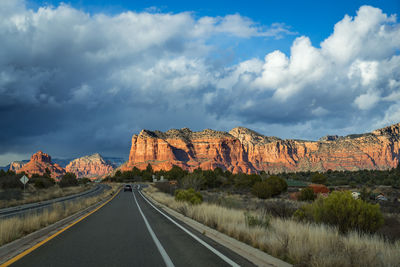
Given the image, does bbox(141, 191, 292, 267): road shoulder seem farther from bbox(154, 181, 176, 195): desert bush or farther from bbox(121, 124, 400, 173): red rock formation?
bbox(121, 124, 400, 173): red rock formation

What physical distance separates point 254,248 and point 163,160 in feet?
605

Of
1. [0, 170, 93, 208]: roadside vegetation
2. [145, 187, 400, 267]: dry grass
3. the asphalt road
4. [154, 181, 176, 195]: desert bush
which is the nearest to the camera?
[145, 187, 400, 267]: dry grass

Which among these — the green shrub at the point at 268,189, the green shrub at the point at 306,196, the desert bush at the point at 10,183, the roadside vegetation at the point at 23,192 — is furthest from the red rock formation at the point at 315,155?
the green shrub at the point at 306,196

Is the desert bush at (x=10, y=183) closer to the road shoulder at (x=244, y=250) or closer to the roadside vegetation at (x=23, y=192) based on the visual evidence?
the roadside vegetation at (x=23, y=192)

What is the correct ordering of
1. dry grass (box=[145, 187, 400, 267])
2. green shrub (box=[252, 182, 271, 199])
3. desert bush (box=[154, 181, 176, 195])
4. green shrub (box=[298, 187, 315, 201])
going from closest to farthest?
dry grass (box=[145, 187, 400, 267]), green shrub (box=[298, 187, 315, 201]), green shrub (box=[252, 182, 271, 199]), desert bush (box=[154, 181, 176, 195])

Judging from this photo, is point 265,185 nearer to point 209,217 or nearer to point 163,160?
point 209,217

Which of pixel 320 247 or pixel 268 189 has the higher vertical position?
pixel 320 247

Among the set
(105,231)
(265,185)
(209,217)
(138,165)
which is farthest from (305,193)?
(138,165)

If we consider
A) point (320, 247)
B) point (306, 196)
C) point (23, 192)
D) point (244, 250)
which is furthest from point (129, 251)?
point (23, 192)

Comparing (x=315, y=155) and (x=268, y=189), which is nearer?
(x=268, y=189)

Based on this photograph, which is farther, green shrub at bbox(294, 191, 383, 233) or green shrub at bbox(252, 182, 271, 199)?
green shrub at bbox(252, 182, 271, 199)

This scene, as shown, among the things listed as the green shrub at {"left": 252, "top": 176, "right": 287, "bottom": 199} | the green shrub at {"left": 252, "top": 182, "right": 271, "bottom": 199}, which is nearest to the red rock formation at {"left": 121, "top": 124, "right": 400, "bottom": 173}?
the green shrub at {"left": 252, "top": 176, "right": 287, "bottom": 199}

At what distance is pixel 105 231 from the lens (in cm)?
1177

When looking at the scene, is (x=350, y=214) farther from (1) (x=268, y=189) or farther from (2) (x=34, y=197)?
(2) (x=34, y=197)
